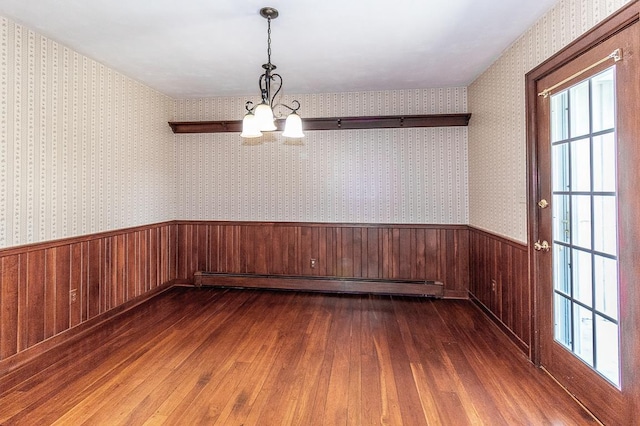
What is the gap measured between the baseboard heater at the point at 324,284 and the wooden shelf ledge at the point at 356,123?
1.92 metres

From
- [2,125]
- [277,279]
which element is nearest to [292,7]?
[2,125]

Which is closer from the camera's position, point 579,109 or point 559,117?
point 579,109

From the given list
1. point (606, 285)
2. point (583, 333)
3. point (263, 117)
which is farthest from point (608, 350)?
point (263, 117)

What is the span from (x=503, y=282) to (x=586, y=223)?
1.26 m

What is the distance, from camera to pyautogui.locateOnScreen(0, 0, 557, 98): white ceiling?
2.36 meters

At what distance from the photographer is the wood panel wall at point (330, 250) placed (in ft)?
13.9

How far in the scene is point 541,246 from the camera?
251 centimetres

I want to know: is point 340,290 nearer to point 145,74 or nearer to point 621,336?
point 621,336

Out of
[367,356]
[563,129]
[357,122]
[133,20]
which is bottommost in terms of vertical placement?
[367,356]

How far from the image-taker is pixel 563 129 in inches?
89.5

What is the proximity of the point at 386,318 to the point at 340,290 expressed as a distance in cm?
99

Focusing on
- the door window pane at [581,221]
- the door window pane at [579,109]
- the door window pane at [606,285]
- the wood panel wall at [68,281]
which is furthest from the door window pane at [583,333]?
the wood panel wall at [68,281]

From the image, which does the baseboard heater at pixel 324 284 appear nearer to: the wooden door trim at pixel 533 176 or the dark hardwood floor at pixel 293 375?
the dark hardwood floor at pixel 293 375

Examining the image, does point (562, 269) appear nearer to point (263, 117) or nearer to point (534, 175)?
point (534, 175)
